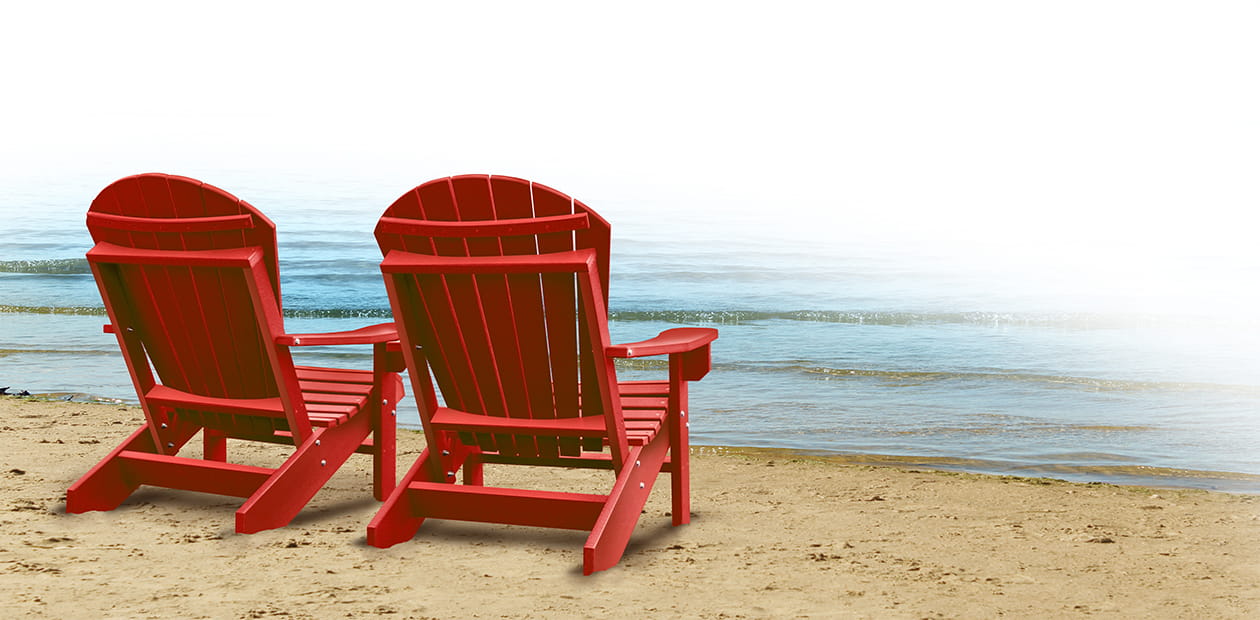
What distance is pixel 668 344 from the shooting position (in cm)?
338

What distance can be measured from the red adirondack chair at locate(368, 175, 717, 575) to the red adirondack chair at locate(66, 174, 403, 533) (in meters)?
0.37

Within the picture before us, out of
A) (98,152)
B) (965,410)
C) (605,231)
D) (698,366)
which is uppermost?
(98,152)

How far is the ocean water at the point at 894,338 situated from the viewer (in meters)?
6.31

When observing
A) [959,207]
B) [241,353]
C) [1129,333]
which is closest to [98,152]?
[959,207]

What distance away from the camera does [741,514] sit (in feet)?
13.2

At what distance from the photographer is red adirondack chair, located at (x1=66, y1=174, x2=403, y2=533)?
11.5 feet

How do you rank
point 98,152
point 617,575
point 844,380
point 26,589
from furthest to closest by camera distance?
1. point 98,152
2. point 844,380
3. point 617,575
4. point 26,589

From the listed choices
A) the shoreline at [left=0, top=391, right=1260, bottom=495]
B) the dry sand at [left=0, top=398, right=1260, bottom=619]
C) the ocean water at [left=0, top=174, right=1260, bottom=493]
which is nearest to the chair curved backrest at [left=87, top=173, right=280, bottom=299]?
the dry sand at [left=0, top=398, right=1260, bottom=619]

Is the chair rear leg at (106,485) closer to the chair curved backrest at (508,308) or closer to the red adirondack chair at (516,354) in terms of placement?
the red adirondack chair at (516,354)

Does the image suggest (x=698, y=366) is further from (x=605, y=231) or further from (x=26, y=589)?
(x=26, y=589)

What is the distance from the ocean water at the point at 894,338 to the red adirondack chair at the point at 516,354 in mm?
→ 2540

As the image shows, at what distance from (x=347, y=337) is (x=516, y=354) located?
62 cm

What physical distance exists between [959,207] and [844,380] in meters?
33.9

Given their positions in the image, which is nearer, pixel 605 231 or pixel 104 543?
pixel 605 231
